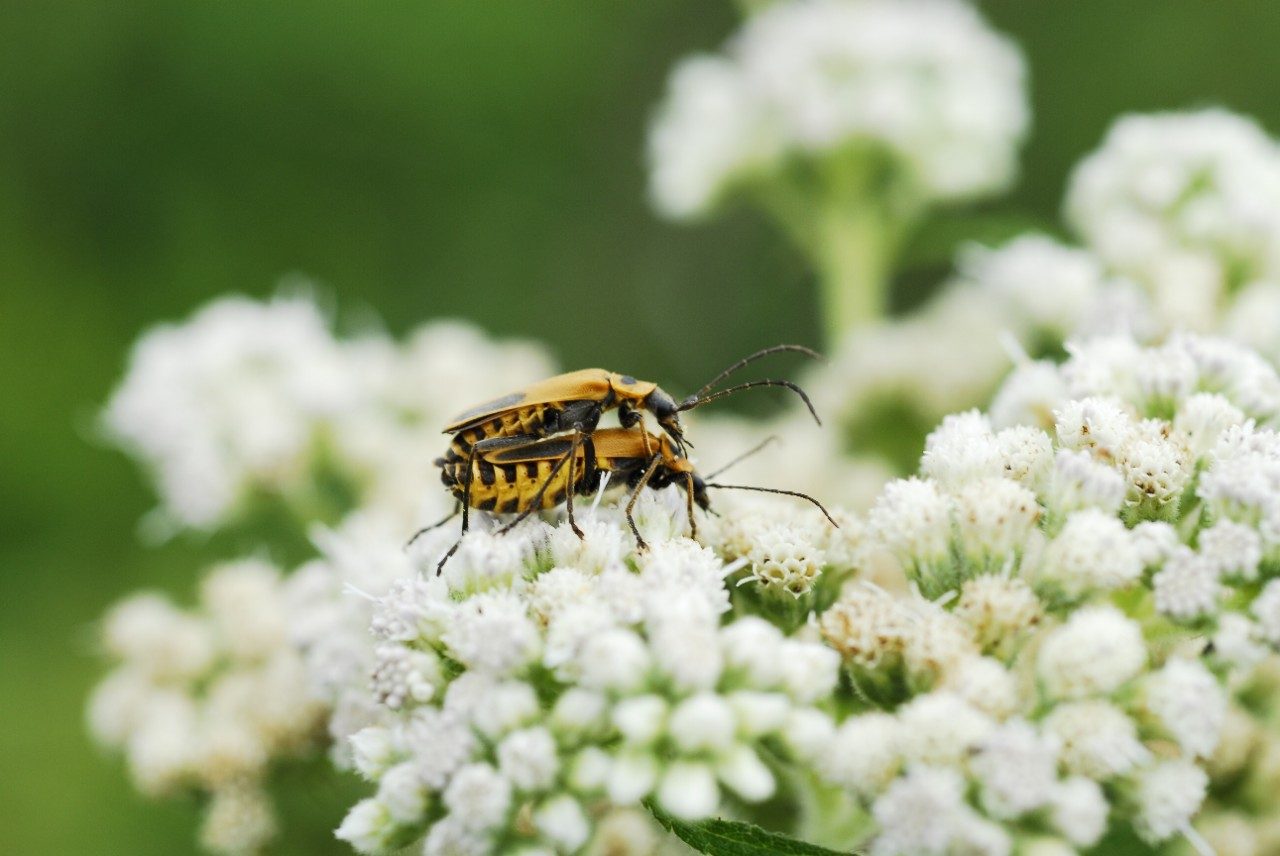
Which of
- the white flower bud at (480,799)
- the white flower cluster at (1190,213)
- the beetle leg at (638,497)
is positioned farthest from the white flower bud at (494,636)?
the white flower cluster at (1190,213)

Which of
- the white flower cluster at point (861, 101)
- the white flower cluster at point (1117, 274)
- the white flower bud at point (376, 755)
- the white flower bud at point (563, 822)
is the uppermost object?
the white flower cluster at point (861, 101)

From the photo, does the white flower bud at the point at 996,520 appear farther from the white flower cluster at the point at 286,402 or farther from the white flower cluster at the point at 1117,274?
the white flower cluster at the point at 286,402

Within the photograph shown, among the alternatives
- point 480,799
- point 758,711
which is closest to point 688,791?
point 758,711

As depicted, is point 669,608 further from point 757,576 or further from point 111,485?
point 111,485

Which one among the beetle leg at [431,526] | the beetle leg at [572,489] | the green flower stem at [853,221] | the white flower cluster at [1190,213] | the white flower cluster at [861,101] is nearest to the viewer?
the beetle leg at [572,489]

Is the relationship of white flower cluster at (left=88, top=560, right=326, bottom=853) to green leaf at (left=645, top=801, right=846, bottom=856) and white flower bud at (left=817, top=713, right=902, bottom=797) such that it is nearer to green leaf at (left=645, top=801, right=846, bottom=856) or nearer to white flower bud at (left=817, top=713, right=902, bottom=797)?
green leaf at (left=645, top=801, right=846, bottom=856)

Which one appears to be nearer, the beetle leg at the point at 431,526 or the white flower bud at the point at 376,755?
the white flower bud at the point at 376,755

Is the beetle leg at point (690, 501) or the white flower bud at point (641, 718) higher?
the beetle leg at point (690, 501)
